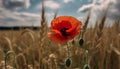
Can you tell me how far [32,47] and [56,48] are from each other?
205 mm

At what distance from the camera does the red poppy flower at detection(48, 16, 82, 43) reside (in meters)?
1.11

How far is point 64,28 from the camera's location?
3.90 ft

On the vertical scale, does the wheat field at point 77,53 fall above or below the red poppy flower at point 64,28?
below

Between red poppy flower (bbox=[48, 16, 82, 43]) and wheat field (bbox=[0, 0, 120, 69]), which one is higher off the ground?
red poppy flower (bbox=[48, 16, 82, 43])

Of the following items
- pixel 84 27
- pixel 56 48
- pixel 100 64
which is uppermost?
pixel 84 27

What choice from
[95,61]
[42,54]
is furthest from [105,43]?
[42,54]

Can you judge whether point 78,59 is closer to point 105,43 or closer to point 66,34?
point 105,43

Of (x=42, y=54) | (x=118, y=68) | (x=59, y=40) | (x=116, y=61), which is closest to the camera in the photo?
(x=59, y=40)

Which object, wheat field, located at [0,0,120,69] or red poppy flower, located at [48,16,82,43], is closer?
red poppy flower, located at [48,16,82,43]

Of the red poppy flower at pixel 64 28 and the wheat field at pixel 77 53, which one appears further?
the wheat field at pixel 77 53

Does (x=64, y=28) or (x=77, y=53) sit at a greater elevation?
(x=64, y=28)

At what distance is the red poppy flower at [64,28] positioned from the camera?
1.11m

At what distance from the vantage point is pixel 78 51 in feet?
5.86

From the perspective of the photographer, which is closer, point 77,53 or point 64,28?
point 64,28
